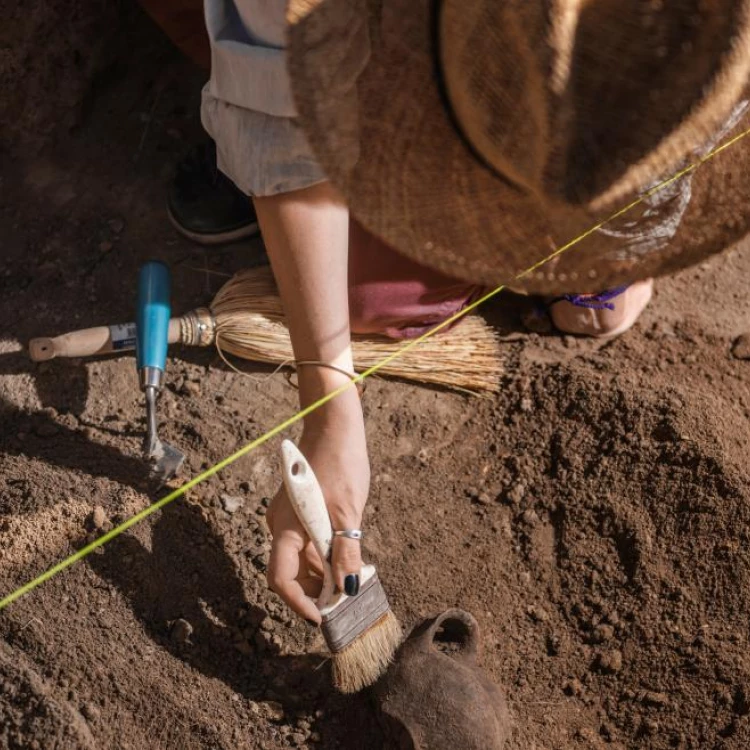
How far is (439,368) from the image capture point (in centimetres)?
183

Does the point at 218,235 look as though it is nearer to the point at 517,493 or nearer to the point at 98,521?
the point at 98,521

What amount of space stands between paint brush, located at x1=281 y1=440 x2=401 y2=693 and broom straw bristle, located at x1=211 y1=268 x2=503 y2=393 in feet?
1.68

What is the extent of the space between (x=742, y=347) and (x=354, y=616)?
101 cm

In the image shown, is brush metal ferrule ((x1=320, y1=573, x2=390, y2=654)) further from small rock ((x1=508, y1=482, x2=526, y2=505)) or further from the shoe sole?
the shoe sole

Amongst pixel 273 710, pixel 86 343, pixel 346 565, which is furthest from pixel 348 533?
pixel 86 343

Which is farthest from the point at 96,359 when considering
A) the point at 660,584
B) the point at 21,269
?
the point at 660,584

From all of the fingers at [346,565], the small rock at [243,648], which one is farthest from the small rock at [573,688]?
the small rock at [243,648]

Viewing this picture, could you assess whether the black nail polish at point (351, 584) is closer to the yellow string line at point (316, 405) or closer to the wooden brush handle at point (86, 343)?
the yellow string line at point (316, 405)

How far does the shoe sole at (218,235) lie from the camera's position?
1980 mm

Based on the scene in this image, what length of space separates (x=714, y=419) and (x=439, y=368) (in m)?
0.52

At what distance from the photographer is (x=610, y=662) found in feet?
4.90

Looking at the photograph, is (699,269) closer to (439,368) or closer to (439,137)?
(439,368)

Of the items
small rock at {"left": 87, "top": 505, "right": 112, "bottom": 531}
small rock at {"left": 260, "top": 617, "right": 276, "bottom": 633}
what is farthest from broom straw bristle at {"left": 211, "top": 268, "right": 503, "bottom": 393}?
small rock at {"left": 260, "top": 617, "right": 276, "bottom": 633}

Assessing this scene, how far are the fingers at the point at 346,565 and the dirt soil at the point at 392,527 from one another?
20 cm
